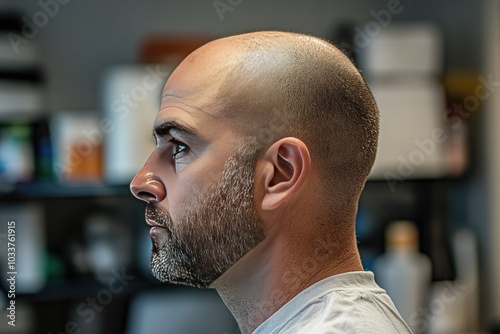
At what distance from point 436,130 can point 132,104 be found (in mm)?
1281

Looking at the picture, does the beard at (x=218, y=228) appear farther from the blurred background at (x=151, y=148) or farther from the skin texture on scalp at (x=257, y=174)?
the blurred background at (x=151, y=148)

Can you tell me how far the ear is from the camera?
3.55ft

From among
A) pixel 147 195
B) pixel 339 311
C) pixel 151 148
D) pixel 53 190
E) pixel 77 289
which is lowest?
pixel 77 289

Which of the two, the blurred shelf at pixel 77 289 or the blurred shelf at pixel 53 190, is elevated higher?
the blurred shelf at pixel 53 190

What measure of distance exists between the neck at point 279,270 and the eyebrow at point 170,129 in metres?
0.19

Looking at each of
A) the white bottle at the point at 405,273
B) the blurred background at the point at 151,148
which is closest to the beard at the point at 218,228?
the blurred background at the point at 151,148

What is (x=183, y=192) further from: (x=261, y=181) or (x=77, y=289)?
(x=77, y=289)

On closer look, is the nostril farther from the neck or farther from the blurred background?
the blurred background

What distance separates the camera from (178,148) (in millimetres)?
1133

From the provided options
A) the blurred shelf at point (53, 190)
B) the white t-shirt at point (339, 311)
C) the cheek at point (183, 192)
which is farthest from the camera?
the blurred shelf at point (53, 190)

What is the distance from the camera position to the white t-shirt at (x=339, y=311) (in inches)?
39.4

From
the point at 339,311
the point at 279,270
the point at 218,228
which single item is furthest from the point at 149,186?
the point at 339,311

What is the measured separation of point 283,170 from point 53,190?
2.08 metres

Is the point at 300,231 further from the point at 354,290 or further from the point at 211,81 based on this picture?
the point at 211,81
